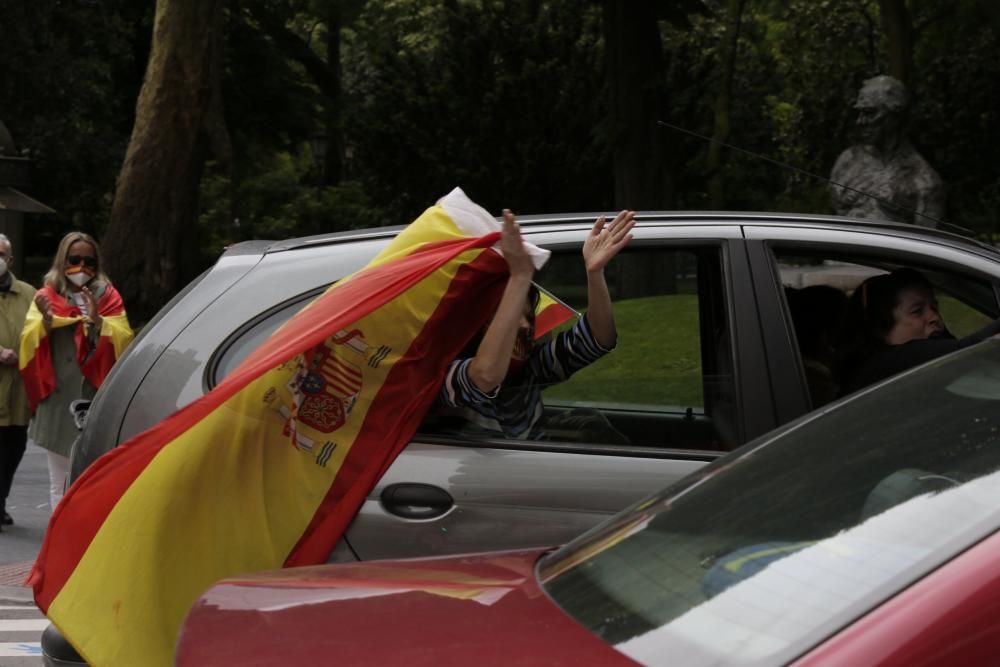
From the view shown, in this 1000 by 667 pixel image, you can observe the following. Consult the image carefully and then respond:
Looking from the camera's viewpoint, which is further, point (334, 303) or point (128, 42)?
point (128, 42)

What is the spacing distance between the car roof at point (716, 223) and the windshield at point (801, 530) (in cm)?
147

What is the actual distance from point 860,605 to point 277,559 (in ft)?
7.78

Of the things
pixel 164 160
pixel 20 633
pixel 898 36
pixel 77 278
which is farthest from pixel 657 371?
pixel 898 36

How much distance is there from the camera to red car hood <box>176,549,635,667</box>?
2.16 m

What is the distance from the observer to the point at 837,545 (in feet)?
6.96

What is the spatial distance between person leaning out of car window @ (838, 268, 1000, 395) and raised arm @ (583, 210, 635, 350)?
2.96ft

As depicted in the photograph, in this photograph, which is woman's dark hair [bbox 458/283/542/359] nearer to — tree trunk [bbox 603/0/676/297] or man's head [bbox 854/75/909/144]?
man's head [bbox 854/75/909/144]

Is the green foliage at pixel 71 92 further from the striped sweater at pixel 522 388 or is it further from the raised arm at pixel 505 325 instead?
the raised arm at pixel 505 325

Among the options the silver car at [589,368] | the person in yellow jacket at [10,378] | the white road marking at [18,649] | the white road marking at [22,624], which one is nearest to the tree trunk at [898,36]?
the person in yellow jacket at [10,378]

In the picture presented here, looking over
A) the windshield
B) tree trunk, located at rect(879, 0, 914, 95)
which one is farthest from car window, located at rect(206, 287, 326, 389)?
tree trunk, located at rect(879, 0, 914, 95)

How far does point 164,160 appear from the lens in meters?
17.7

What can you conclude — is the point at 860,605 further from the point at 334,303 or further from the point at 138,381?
the point at 138,381

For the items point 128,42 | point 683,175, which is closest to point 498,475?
point 683,175

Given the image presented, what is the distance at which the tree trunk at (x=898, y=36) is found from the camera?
86.9ft
